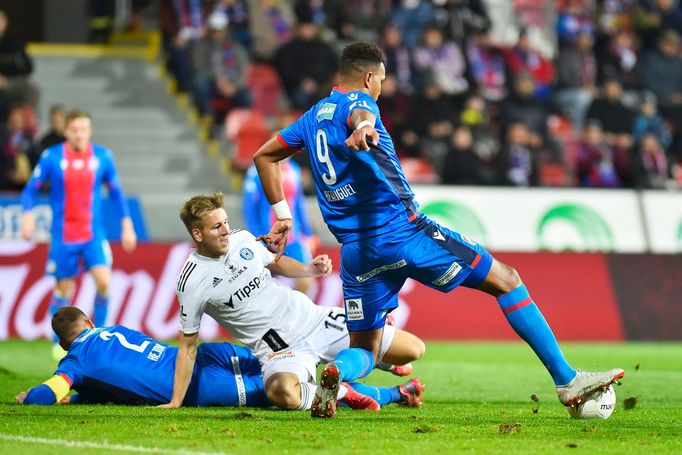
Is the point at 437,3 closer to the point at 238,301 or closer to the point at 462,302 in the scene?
the point at 462,302

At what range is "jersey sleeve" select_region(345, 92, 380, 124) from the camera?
6840 mm

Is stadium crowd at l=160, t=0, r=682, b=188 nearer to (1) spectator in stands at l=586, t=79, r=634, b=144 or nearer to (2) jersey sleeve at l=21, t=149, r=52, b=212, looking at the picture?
(1) spectator in stands at l=586, t=79, r=634, b=144

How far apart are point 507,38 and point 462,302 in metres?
10.1

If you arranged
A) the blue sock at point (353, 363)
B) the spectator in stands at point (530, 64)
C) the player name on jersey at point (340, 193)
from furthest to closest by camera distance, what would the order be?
the spectator in stands at point (530, 64)
the player name on jersey at point (340, 193)
the blue sock at point (353, 363)

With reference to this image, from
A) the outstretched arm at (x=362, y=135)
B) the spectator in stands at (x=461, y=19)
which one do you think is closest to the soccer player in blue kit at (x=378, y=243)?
the outstretched arm at (x=362, y=135)

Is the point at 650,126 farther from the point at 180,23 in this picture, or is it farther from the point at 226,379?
the point at 226,379

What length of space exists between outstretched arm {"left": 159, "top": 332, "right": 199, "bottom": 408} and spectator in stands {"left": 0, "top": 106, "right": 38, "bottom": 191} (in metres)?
8.85

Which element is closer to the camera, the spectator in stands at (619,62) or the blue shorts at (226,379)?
the blue shorts at (226,379)

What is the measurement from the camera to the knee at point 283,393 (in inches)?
287

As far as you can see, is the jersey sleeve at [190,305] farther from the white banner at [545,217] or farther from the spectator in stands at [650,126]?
the spectator in stands at [650,126]

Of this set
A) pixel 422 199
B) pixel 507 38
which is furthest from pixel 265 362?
pixel 507 38

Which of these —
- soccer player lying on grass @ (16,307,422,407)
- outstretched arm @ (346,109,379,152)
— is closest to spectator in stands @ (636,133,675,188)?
soccer player lying on grass @ (16,307,422,407)

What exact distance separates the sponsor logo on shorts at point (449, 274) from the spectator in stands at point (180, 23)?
1281cm

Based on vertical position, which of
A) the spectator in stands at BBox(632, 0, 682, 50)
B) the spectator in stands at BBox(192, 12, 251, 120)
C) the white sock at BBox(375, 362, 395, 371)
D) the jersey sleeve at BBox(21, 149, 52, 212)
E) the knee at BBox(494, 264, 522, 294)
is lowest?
the white sock at BBox(375, 362, 395, 371)
